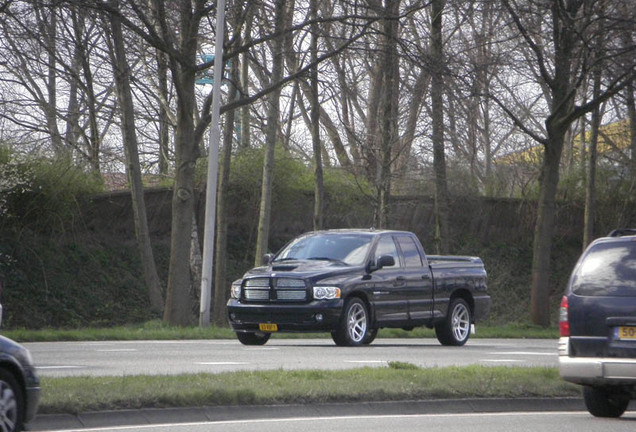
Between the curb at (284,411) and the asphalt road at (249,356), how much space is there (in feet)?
8.99

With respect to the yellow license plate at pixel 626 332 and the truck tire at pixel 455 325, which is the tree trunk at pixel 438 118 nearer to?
the truck tire at pixel 455 325

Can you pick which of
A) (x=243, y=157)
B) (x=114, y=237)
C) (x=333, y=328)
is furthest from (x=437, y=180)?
(x=333, y=328)

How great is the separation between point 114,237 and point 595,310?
2764 centimetres

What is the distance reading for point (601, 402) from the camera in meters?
11.1

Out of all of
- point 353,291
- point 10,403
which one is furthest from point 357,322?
point 10,403

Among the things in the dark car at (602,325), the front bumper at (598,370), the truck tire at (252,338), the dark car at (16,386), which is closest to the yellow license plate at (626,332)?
the dark car at (602,325)

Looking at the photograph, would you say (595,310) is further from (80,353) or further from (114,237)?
(114,237)

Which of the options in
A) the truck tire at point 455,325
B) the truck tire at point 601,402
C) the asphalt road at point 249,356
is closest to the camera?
the truck tire at point 601,402

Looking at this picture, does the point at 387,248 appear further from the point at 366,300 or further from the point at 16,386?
the point at 16,386

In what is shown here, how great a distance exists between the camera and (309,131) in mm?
44969

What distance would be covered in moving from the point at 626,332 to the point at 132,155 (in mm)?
22061

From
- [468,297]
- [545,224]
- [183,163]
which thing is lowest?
[468,297]

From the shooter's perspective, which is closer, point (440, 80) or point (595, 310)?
point (595, 310)

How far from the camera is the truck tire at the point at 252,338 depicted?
19.2m
